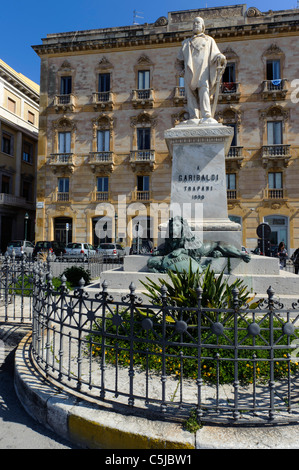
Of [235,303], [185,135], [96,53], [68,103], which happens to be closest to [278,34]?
[96,53]

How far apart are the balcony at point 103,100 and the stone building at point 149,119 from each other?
9 centimetres

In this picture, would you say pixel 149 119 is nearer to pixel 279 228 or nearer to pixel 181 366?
pixel 279 228

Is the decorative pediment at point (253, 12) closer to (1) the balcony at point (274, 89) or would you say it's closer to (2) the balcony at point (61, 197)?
(1) the balcony at point (274, 89)

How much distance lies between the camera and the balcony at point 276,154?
24203 millimetres

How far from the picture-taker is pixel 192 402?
2.79 meters

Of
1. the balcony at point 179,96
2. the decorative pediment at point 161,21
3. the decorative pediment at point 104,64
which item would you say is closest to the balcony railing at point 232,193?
the balcony at point 179,96

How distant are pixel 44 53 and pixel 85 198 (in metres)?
13.8

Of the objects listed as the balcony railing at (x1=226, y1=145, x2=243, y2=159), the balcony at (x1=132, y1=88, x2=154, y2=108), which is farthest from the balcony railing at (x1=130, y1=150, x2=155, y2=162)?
the balcony railing at (x1=226, y1=145, x2=243, y2=159)

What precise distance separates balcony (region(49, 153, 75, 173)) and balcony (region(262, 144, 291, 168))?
15996mm

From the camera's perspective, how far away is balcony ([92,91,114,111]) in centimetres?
2683

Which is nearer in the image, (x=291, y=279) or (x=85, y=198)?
(x=291, y=279)

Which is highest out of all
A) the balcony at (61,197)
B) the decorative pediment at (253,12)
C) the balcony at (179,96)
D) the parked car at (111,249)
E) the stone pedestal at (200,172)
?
the decorative pediment at (253,12)

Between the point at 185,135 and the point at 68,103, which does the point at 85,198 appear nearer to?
the point at 68,103

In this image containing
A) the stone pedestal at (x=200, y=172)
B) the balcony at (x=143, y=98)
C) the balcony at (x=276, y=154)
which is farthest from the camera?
the balcony at (x=143, y=98)
